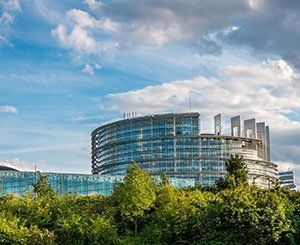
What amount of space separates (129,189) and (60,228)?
7838mm

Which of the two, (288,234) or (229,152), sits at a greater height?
(229,152)

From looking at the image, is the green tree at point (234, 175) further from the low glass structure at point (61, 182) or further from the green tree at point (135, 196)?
the low glass structure at point (61, 182)

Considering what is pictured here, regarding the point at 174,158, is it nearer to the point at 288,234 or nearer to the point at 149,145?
the point at 149,145

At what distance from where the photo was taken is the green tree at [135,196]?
5675 centimetres

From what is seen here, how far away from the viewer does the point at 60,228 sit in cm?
5262

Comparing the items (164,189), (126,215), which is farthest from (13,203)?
(164,189)

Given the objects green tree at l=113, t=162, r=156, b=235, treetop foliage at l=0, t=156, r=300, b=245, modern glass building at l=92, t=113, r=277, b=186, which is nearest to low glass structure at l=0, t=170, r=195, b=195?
treetop foliage at l=0, t=156, r=300, b=245

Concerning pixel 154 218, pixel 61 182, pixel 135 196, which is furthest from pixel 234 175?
pixel 61 182

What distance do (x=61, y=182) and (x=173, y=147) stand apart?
6286 cm

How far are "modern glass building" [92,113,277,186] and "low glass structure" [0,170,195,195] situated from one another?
49190mm

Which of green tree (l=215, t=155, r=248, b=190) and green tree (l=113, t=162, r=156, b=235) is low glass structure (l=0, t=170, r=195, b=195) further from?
green tree (l=113, t=162, r=156, b=235)

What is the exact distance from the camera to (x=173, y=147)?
166750 mm

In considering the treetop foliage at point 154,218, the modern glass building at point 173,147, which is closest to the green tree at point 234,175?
the treetop foliage at point 154,218

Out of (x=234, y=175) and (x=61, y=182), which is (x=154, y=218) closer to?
(x=234, y=175)
